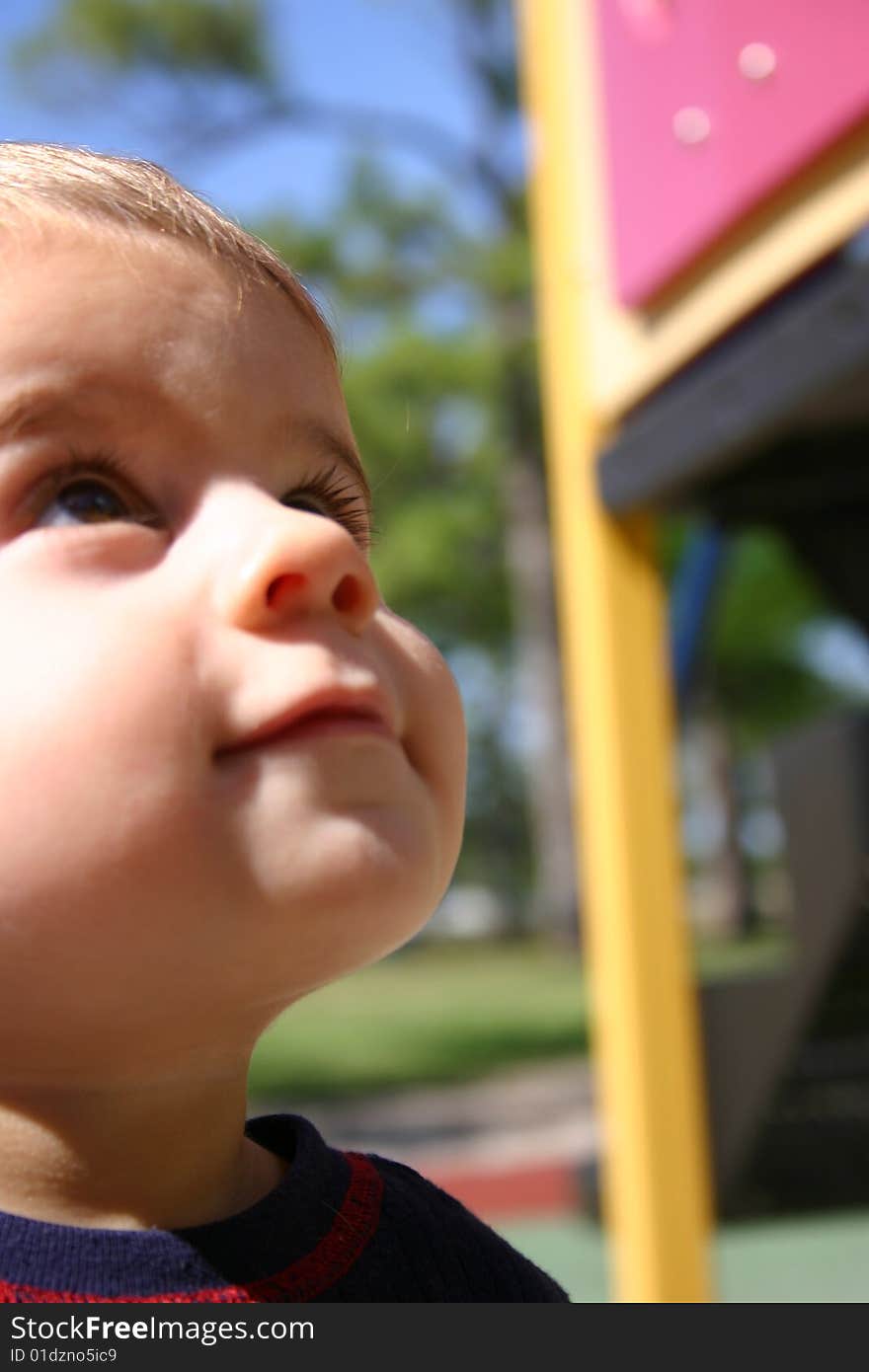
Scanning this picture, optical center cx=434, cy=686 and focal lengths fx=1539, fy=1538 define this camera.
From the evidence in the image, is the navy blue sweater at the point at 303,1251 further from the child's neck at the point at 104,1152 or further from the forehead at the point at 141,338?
the forehead at the point at 141,338

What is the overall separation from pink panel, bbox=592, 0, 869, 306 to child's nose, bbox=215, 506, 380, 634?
1.60m

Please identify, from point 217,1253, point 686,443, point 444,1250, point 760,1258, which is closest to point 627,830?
point 686,443

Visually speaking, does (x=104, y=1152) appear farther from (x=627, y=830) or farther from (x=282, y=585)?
(x=627, y=830)

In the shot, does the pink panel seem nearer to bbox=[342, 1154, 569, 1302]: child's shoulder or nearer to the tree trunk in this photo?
bbox=[342, 1154, 569, 1302]: child's shoulder

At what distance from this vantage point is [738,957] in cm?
1431

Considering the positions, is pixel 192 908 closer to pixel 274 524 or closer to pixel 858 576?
pixel 274 524

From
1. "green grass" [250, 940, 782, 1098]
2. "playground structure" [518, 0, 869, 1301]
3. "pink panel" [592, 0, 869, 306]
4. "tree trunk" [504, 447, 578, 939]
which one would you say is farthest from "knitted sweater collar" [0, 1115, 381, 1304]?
"tree trunk" [504, 447, 578, 939]

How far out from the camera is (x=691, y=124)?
2.29 m

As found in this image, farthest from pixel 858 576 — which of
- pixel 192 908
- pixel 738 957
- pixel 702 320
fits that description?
pixel 738 957

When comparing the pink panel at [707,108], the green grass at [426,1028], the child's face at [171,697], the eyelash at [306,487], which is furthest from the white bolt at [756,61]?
the green grass at [426,1028]

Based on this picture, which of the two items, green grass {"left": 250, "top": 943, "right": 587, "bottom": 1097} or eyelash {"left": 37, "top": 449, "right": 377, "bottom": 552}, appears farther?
green grass {"left": 250, "top": 943, "right": 587, "bottom": 1097}

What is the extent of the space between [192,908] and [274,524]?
151mm

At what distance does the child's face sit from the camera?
564 millimetres

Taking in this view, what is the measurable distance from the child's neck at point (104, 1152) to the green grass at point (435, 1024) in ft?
26.2
